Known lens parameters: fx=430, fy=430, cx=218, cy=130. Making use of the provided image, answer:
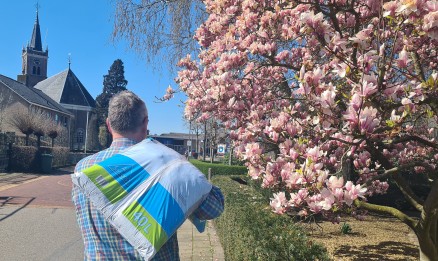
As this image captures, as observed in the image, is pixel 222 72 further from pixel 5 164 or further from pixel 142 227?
pixel 5 164

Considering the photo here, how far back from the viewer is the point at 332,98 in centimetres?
260

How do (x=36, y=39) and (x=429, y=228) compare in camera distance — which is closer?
(x=429, y=228)

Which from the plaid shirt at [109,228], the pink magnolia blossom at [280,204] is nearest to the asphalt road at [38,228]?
the pink magnolia blossom at [280,204]

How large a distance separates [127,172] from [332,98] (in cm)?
130

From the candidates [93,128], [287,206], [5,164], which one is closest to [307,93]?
[287,206]

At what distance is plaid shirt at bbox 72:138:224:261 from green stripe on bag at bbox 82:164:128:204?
120 millimetres

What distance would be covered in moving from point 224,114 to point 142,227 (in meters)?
3.62

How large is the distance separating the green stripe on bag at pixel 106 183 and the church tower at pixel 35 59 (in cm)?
8649

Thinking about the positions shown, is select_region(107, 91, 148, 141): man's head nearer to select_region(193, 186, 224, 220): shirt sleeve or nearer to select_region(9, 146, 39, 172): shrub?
select_region(193, 186, 224, 220): shirt sleeve

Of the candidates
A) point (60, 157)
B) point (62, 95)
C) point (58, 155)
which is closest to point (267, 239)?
point (58, 155)

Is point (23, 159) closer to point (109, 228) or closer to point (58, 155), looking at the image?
point (58, 155)

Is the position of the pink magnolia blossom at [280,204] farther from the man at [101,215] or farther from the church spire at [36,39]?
A: the church spire at [36,39]

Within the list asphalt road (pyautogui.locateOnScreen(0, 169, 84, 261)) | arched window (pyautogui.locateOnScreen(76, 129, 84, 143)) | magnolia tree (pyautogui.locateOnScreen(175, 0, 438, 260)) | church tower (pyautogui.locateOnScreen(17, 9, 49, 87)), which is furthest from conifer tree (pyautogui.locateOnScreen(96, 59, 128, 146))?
magnolia tree (pyautogui.locateOnScreen(175, 0, 438, 260))

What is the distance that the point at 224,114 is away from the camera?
5.56m
